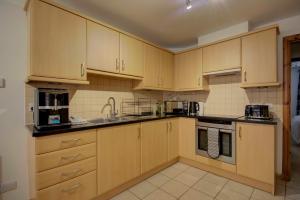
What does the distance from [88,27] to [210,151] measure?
2401 millimetres

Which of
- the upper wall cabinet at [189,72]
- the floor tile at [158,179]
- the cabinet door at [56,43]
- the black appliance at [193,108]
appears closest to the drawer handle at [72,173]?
the cabinet door at [56,43]

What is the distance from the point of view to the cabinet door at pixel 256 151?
6.34 feet

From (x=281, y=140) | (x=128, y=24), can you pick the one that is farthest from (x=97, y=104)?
(x=281, y=140)

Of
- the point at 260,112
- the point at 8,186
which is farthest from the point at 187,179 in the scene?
the point at 8,186

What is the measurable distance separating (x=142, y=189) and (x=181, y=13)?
95.5 inches

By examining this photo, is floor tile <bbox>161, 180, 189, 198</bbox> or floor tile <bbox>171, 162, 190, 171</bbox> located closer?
floor tile <bbox>161, 180, 189, 198</bbox>

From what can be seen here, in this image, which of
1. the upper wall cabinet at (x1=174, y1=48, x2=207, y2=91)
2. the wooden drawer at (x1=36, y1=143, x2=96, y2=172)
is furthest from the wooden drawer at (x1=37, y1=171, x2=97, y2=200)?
the upper wall cabinet at (x1=174, y1=48, x2=207, y2=91)

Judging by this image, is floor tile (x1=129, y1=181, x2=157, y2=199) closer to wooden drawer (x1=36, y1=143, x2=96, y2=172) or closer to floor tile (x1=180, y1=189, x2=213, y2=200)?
floor tile (x1=180, y1=189, x2=213, y2=200)

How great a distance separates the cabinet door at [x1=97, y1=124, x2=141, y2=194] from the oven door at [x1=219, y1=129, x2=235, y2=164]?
4.02 feet

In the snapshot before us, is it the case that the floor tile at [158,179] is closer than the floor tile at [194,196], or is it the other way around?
the floor tile at [194,196]

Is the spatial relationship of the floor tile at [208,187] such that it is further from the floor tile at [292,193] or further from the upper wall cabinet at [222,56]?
the upper wall cabinet at [222,56]

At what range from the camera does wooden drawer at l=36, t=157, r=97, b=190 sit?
52.8 inches

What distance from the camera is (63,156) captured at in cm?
146

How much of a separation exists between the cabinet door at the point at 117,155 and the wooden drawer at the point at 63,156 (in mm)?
114
